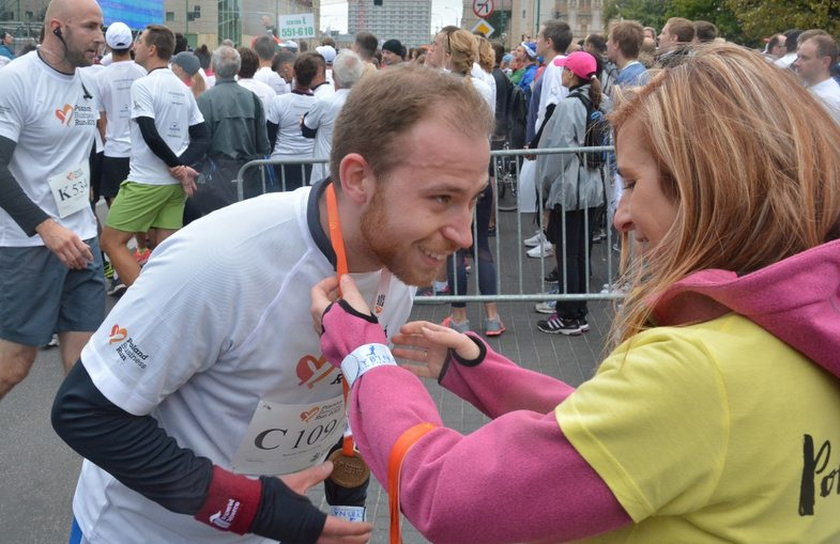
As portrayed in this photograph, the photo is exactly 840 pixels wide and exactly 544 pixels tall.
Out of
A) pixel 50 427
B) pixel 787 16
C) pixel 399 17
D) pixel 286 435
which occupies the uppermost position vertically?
pixel 399 17

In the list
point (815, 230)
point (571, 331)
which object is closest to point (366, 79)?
point (815, 230)

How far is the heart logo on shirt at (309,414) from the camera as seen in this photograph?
2.14m

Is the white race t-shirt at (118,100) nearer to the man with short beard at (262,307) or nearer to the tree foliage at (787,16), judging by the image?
the man with short beard at (262,307)

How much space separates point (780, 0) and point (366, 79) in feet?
99.9

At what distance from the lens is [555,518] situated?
4.23ft

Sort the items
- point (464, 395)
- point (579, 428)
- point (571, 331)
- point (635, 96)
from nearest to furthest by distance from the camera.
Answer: point (579, 428) < point (635, 96) < point (464, 395) < point (571, 331)

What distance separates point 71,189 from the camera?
4711 millimetres

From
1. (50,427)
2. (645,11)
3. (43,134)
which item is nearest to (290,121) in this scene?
(50,427)

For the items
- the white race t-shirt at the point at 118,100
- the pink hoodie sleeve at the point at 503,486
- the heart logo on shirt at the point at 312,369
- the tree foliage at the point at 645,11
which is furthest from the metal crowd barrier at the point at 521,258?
the tree foliage at the point at 645,11

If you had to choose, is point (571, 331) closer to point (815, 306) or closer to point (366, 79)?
point (366, 79)

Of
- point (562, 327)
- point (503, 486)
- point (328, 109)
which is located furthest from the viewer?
point (328, 109)

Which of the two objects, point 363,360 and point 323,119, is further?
point 323,119

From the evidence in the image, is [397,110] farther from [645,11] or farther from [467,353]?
[645,11]

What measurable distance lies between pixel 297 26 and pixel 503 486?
24.3m
